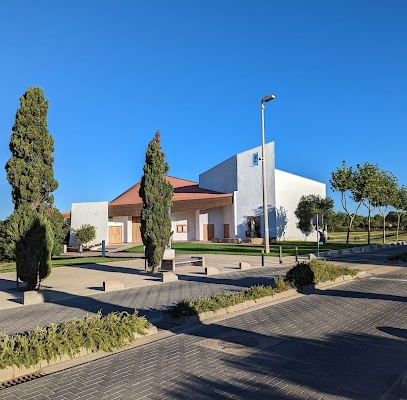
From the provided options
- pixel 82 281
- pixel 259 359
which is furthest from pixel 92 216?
pixel 259 359

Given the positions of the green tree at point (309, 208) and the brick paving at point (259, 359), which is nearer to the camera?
the brick paving at point (259, 359)

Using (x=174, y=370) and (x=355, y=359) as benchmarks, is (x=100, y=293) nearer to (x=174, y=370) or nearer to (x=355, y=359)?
(x=174, y=370)

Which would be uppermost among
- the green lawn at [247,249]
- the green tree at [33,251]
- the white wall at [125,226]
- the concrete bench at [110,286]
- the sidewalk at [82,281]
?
the white wall at [125,226]

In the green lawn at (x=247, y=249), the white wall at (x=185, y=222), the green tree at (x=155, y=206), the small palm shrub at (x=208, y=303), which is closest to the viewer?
the small palm shrub at (x=208, y=303)

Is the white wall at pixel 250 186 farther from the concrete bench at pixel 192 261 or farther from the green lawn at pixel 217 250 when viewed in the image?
the concrete bench at pixel 192 261

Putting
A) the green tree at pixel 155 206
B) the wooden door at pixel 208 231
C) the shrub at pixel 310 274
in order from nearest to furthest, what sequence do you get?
the shrub at pixel 310 274 < the green tree at pixel 155 206 < the wooden door at pixel 208 231

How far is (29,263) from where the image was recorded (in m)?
11.7

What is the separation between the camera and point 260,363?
517 cm

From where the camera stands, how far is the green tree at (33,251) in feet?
38.4

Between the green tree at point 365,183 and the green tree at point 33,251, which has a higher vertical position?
the green tree at point 365,183

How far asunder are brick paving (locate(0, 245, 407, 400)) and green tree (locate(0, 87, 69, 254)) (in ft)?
14.6

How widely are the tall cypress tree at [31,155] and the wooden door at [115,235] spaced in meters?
32.7

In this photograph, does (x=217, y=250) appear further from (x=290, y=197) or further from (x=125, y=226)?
(x=125, y=226)

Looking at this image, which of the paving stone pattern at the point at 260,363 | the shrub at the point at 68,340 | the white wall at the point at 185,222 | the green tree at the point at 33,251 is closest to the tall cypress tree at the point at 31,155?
the green tree at the point at 33,251
